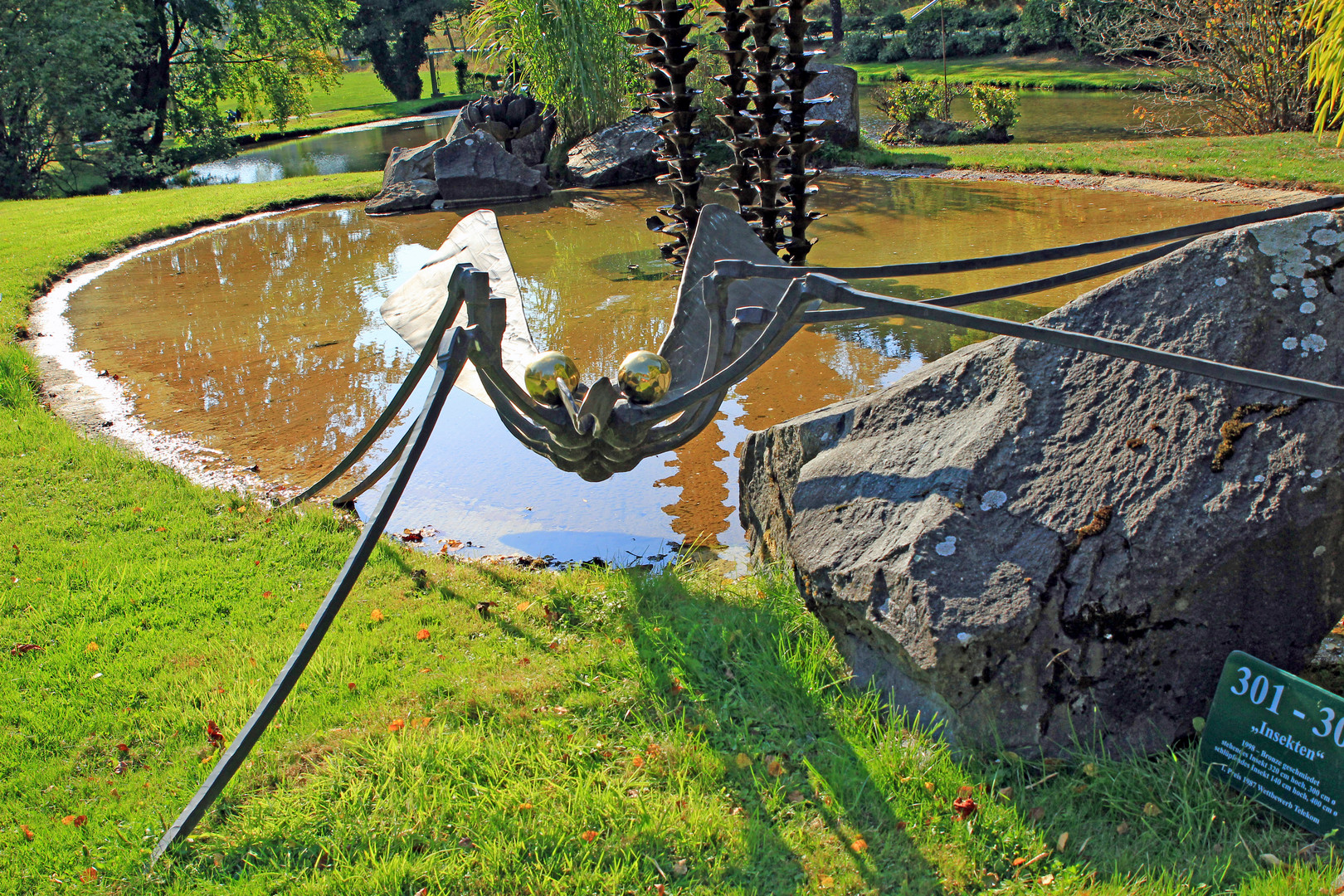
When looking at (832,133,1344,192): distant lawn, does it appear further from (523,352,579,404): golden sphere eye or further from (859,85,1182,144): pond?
(523,352,579,404): golden sphere eye

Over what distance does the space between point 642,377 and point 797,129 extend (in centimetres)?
448

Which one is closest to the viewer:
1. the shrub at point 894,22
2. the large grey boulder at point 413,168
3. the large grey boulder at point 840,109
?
the large grey boulder at point 413,168

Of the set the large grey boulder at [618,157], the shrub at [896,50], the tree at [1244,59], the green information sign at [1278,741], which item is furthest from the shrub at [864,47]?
the green information sign at [1278,741]

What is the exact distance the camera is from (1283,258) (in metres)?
2.78

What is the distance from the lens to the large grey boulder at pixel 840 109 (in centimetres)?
1516

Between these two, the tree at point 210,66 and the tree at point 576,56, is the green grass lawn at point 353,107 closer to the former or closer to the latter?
the tree at point 210,66

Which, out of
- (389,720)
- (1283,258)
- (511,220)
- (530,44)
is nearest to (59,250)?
(511,220)

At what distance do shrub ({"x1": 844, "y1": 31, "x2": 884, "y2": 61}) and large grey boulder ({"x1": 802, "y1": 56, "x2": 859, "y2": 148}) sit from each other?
91.1ft

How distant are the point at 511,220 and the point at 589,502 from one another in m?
8.50

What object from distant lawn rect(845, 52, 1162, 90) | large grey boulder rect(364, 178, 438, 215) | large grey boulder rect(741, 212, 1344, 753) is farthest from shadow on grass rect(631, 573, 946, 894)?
distant lawn rect(845, 52, 1162, 90)

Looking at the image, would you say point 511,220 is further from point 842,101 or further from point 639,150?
point 842,101

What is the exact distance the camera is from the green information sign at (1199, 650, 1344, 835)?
2234 millimetres

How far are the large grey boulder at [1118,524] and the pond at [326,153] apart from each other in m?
19.1

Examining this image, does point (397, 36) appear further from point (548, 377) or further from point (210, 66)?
point (548, 377)
